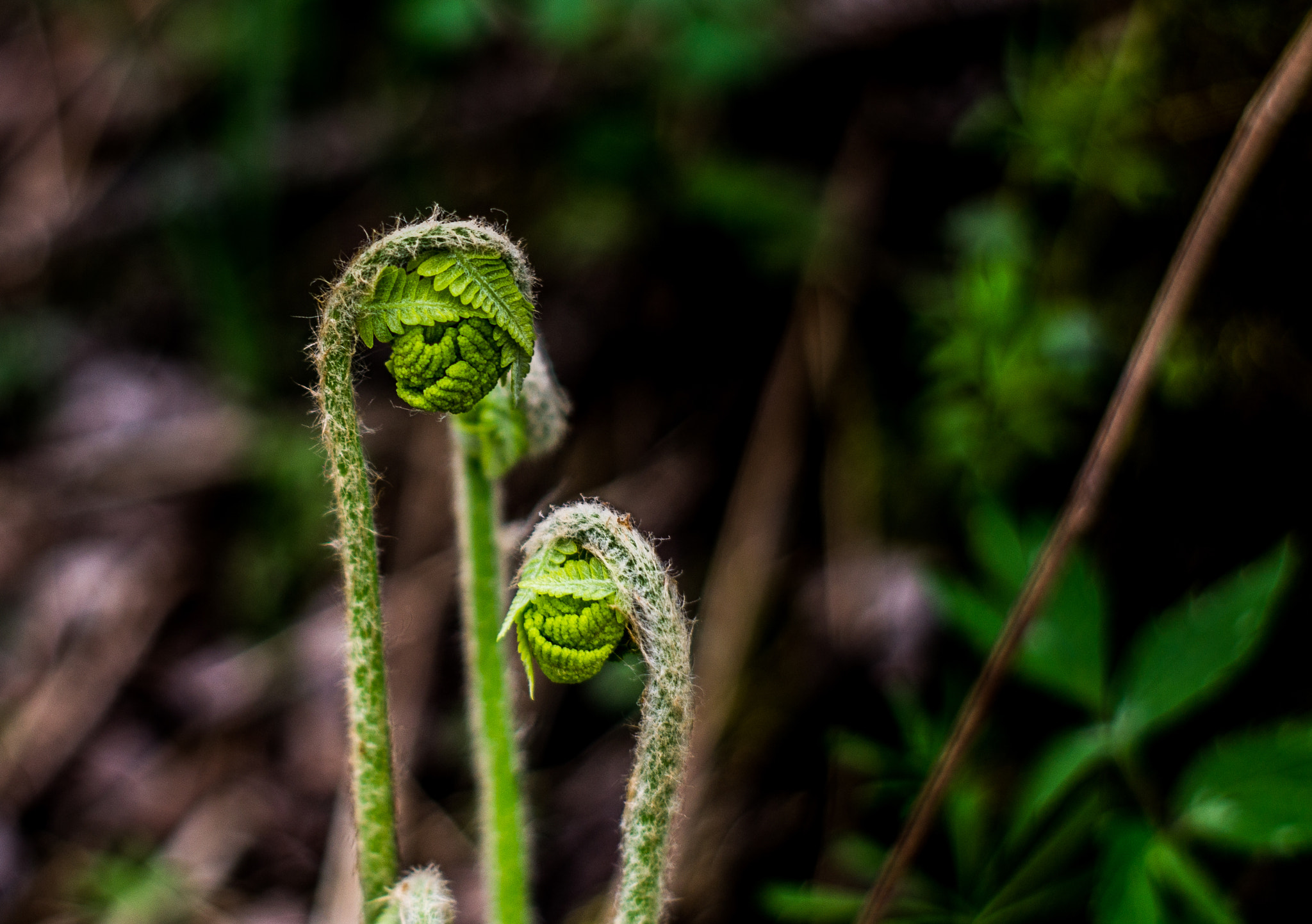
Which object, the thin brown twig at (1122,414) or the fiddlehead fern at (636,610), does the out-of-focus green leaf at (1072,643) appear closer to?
the thin brown twig at (1122,414)

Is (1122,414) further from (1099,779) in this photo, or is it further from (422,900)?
(422,900)

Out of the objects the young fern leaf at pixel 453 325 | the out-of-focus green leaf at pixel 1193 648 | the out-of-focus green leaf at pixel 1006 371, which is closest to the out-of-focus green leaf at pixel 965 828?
the out-of-focus green leaf at pixel 1193 648

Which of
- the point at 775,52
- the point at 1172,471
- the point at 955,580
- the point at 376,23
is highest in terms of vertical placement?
the point at 376,23

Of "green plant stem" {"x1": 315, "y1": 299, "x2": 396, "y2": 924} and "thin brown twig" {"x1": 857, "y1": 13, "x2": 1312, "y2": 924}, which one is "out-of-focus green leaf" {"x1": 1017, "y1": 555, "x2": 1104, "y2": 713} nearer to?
"thin brown twig" {"x1": 857, "y1": 13, "x2": 1312, "y2": 924}

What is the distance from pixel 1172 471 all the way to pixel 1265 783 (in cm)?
93

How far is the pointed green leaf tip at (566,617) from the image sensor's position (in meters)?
1.21

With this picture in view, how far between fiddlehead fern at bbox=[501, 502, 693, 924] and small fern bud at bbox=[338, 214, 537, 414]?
21 cm

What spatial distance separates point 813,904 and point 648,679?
0.97 metres

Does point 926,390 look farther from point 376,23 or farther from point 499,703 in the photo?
point 376,23

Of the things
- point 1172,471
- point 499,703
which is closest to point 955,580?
point 1172,471

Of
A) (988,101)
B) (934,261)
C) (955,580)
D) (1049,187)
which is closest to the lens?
(955,580)

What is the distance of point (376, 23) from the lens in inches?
154

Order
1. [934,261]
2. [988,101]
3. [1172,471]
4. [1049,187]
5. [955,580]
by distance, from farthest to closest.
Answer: [934,261] → [988,101] → [1049,187] → [1172,471] → [955,580]

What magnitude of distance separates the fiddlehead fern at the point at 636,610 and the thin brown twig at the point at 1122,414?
2.36ft
